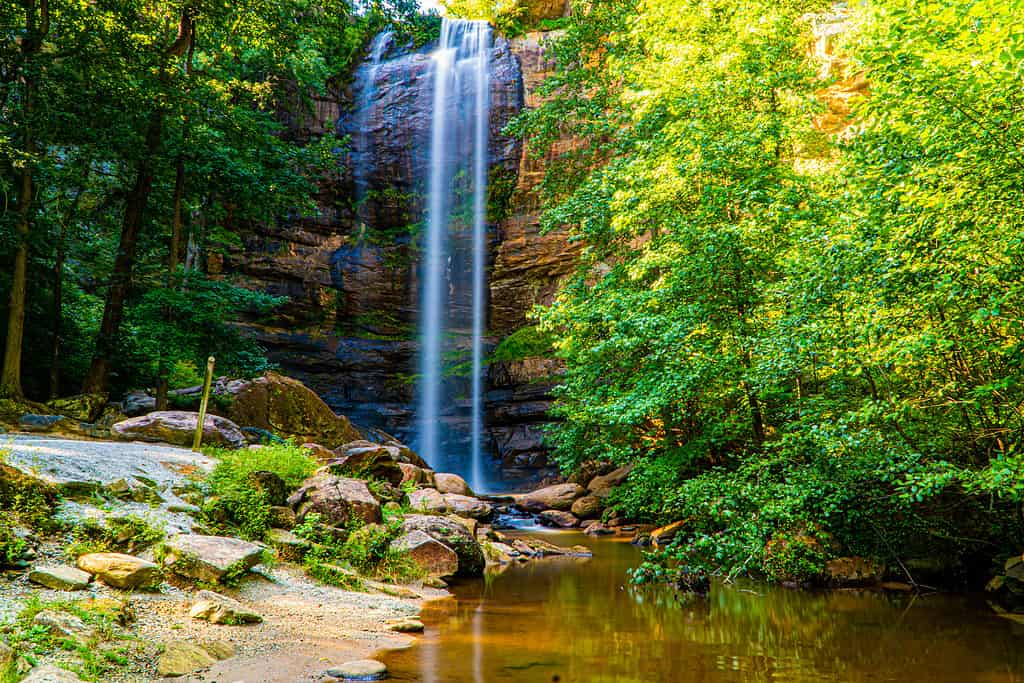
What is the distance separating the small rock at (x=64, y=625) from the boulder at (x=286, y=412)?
1282 cm

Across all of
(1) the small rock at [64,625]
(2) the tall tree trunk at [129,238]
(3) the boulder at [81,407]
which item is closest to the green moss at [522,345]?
(2) the tall tree trunk at [129,238]

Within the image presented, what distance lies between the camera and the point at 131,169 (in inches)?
727

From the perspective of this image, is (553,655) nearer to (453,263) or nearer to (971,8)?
(971,8)

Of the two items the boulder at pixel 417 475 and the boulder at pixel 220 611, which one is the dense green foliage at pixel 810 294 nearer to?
the boulder at pixel 417 475

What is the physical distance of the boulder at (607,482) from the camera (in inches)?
730

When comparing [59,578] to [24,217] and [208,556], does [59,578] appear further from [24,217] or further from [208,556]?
[24,217]

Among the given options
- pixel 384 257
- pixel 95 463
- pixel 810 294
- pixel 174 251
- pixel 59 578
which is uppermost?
pixel 384 257

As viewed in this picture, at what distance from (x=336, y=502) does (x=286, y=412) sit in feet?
32.6

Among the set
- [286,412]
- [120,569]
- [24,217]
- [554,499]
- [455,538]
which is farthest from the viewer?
[554,499]

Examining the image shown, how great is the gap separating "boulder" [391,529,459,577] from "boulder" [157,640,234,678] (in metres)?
4.31

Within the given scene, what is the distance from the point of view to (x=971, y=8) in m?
7.03

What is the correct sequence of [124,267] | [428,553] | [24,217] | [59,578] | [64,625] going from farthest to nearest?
[124,267]
[24,217]
[428,553]
[59,578]
[64,625]

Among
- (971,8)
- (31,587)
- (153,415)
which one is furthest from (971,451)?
(153,415)

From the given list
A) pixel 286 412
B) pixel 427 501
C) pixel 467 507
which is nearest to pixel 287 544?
pixel 427 501
